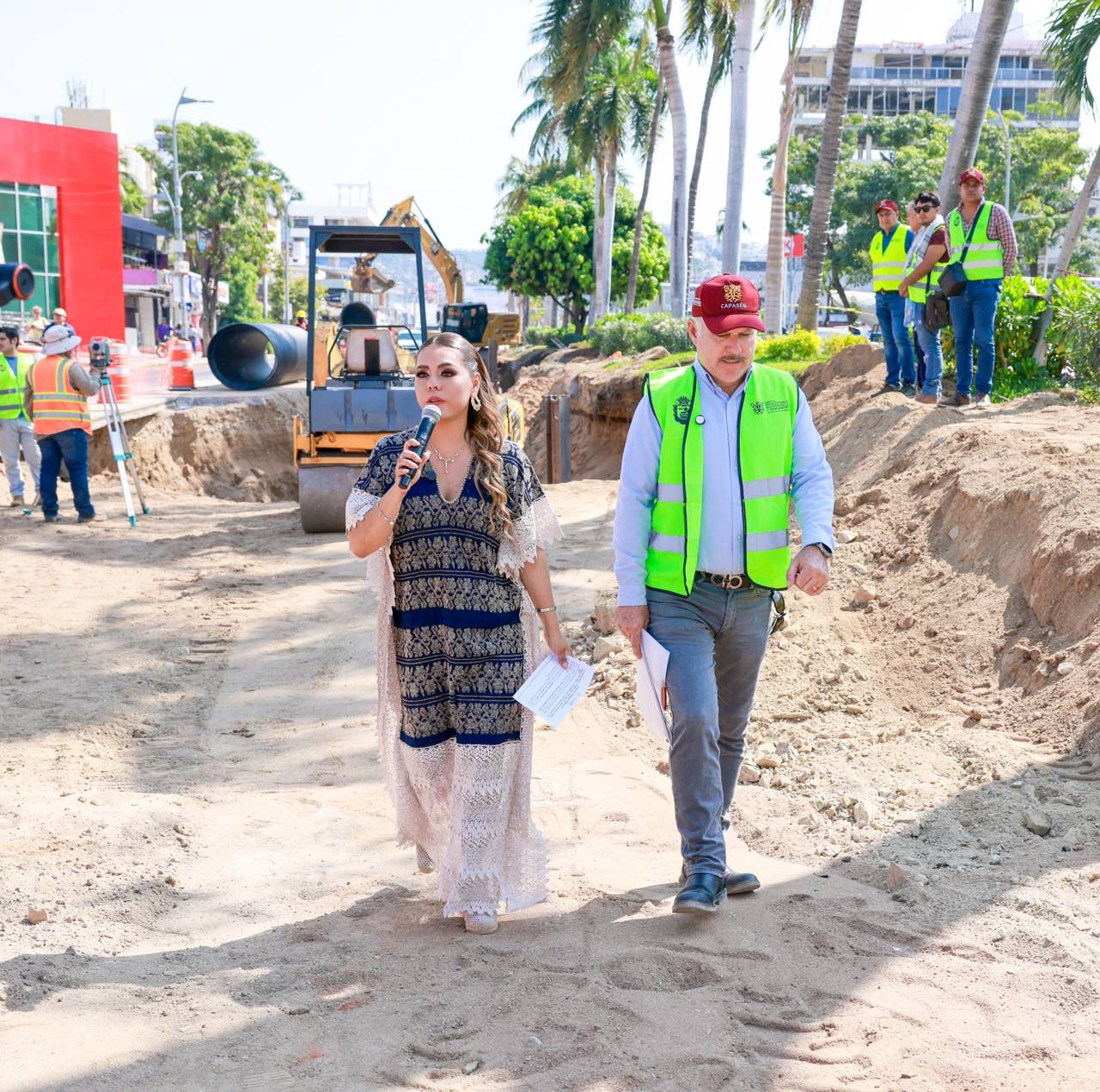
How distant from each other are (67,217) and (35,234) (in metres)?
1.08

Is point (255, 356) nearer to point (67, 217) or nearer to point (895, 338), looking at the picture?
point (67, 217)

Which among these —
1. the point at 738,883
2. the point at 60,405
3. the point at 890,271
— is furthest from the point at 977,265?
the point at 60,405

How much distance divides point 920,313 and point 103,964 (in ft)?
29.4

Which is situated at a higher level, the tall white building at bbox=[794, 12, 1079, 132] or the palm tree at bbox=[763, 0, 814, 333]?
the tall white building at bbox=[794, 12, 1079, 132]

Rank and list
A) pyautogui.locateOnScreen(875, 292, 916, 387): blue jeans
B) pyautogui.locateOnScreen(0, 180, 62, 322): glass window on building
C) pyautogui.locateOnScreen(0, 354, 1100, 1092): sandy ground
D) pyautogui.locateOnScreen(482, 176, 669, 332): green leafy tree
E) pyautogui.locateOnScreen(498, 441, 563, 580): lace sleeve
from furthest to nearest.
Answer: pyautogui.locateOnScreen(482, 176, 669, 332): green leafy tree → pyautogui.locateOnScreen(0, 180, 62, 322): glass window on building → pyautogui.locateOnScreen(875, 292, 916, 387): blue jeans → pyautogui.locateOnScreen(498, 441, 563, 580): lace sleeve → pyautogui.locateOnScreen(0, 354, 1100, 1092): sandy ground

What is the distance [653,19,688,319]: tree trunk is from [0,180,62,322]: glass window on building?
16928 millimetres

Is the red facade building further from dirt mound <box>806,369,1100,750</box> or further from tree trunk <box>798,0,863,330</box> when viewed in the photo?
dirt mound <box>806,369,1100,750</box>

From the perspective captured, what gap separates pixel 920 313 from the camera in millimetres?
11070

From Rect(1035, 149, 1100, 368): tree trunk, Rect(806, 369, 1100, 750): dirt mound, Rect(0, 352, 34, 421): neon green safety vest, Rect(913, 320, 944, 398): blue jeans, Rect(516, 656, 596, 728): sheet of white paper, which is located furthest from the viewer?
Rect(0, 352, 34, 421): neon green safety vest

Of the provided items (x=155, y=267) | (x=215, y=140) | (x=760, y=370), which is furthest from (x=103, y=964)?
(x=155, y=267)

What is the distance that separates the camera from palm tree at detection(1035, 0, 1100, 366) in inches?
603

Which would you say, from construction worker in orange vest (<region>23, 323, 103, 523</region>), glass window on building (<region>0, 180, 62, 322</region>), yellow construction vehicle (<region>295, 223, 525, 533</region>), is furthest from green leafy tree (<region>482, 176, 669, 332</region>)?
construction worker in orange vest (<region>23, 323, 103, 523</region>)

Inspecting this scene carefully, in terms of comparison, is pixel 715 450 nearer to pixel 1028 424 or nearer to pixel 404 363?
pixel 1028 424

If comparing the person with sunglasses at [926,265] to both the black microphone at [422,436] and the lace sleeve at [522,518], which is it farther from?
the black microphone at [422,436]
